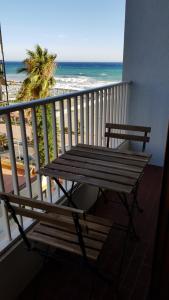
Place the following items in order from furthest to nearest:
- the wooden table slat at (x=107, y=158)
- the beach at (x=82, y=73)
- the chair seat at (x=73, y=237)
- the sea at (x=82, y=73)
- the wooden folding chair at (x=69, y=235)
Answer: the sea at (x=82, y=73), the beach at (x=82, y=73), the wooden table slat at (x=107, y=158), the chair seat at (x=73, y=237), the wooden folding chair at (x=69, y=235)

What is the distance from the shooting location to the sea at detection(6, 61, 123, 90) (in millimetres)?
27672

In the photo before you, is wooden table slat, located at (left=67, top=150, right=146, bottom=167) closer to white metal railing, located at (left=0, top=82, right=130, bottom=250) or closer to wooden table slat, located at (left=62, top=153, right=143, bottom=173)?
wooden table slat, located at (left=62, top=153, right=143, bottom=173)

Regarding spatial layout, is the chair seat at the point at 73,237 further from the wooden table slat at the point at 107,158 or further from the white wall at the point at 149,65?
the white wall at the point at 149,65

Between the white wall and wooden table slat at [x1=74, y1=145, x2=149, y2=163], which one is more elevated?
the white wall

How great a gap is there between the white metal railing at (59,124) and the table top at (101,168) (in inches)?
7.7

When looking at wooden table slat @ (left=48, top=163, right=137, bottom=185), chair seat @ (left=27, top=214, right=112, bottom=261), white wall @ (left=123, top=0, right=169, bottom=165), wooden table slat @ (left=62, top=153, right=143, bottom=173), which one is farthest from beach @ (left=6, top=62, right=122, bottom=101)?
chair seat @ (left=27, top=214, right=112, bottom=261)

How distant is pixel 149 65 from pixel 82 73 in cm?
2826

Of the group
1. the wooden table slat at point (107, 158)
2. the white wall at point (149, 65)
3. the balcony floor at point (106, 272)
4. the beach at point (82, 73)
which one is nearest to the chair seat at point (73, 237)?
the balcony floor at point (106, 272)

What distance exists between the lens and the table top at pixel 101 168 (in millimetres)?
1521

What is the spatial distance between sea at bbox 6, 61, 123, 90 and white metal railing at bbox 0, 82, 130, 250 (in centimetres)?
2401

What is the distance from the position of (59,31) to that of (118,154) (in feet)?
108

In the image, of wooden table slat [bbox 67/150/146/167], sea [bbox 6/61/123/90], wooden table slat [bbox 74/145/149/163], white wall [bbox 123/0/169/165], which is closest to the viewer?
wooden table slat [bbox 67/150/146/167]

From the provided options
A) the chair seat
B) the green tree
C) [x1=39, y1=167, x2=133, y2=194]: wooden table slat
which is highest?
the green tree

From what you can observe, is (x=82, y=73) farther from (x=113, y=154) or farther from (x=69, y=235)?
(x=69, y=235)
